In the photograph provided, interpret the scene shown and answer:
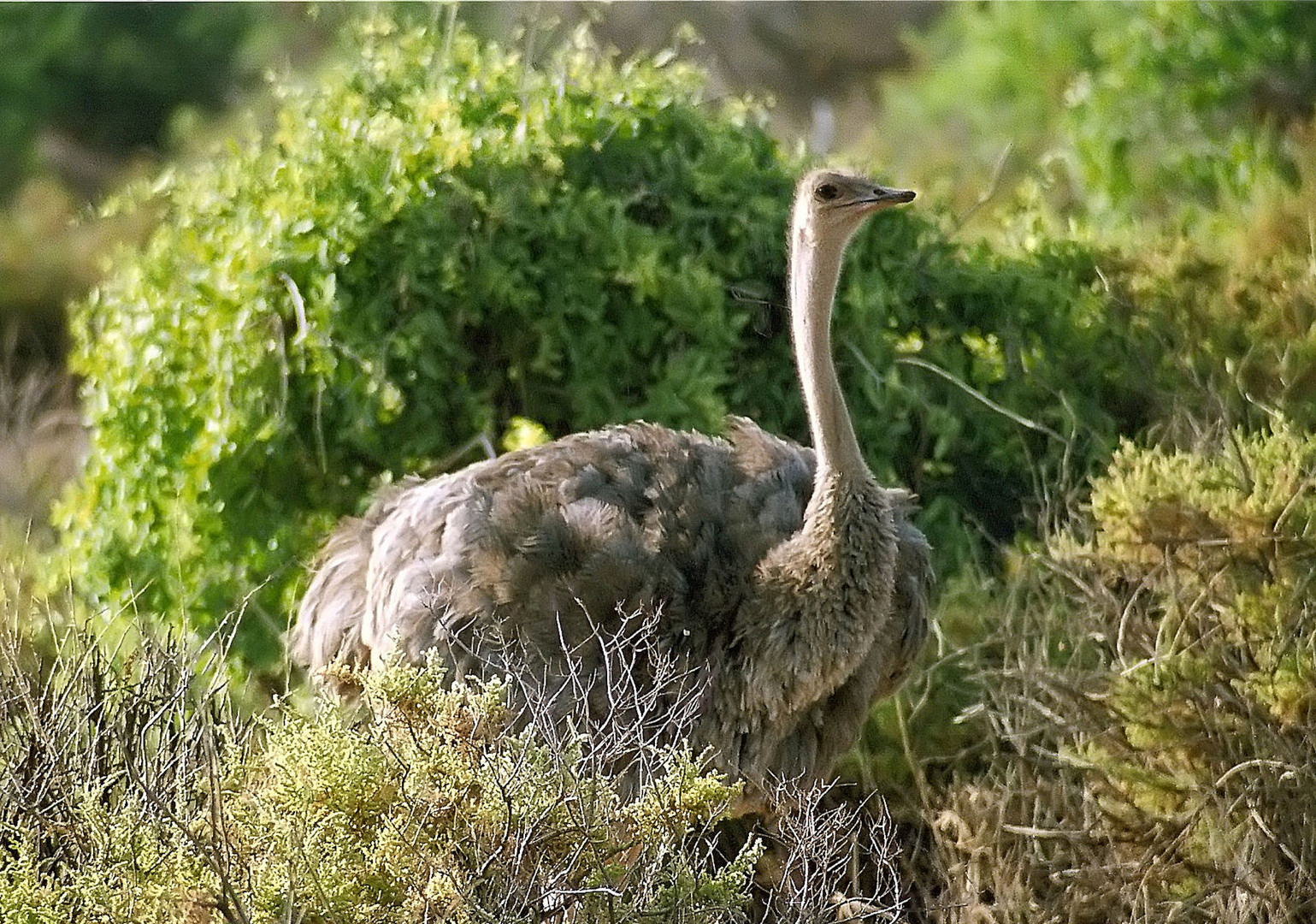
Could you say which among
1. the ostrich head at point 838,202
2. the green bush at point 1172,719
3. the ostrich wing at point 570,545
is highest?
the ostrich head at point 838,202

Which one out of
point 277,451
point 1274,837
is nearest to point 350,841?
point 1274,837

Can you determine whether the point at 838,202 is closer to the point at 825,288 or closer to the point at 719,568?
the point at 825,288

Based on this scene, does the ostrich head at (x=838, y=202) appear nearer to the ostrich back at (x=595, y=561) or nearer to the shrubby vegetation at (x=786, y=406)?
the ostrich back at (x=595, y=561)

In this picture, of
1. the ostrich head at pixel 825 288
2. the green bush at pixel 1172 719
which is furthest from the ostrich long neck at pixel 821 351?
the green bush at pixel 1172 719

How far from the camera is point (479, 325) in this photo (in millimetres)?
6270

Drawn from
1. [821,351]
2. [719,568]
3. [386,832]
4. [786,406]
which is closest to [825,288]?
[821,351]

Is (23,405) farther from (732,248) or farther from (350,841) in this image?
(350,841)

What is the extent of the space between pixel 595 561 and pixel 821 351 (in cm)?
73

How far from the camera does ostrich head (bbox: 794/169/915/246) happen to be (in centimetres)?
490

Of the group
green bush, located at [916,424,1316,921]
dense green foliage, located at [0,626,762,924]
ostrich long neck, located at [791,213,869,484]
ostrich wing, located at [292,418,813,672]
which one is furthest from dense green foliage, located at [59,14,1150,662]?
dense green foliage, located at [0,626,762,924]

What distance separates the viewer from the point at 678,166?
254 inches

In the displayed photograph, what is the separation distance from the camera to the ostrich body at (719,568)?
15.9ft

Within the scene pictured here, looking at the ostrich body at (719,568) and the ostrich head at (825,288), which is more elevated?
the ostrich head at (825,288)

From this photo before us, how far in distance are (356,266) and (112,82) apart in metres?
14.4
